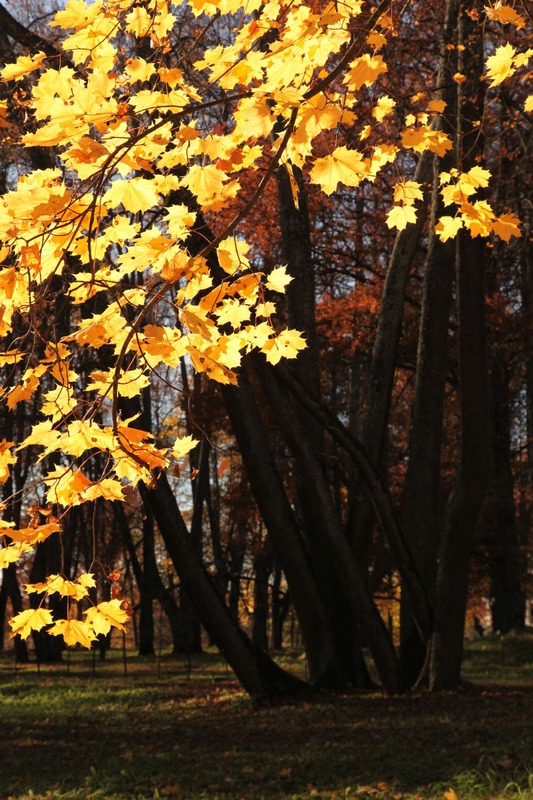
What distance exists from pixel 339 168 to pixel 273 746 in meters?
4.81

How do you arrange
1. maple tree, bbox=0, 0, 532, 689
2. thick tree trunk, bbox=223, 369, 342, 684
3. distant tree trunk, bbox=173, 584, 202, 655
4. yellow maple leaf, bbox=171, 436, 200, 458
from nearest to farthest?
maple tree, bbox=0, 0, 532, 689
yellow maple leaf, bbox=171, 436, 200, 458
thick tree trunk, bbox=223, 369, 342, 684
distant tree trunk, bbox=173, 584, 202, 655

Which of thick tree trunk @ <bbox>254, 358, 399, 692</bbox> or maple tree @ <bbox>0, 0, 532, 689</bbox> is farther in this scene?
thick tree trunk @ <bbox>254, 358, 399, 692</bbox>

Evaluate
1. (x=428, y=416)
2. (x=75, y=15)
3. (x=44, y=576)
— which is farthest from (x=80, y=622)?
(x=44, y=576)

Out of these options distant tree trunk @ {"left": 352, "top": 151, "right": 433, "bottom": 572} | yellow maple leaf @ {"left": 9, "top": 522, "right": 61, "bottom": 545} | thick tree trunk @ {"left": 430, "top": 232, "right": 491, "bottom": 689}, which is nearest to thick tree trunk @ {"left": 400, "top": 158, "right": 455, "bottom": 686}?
distant tree trunk @ {"left": 352, "top": 151, "right": 433, "bottom": 572}

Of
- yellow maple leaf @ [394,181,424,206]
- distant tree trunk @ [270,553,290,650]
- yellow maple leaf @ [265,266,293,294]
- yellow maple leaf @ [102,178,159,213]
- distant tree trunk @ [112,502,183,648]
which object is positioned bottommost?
distant tree trunk @ [270,553,290,650]

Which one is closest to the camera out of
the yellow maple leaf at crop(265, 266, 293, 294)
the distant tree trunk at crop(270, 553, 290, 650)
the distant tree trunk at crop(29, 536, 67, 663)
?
the yellow maple leaf at crop(265, 266, 293, 294)

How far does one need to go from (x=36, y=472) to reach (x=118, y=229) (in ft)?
48.9

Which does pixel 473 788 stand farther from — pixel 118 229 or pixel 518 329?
pixel 518 329

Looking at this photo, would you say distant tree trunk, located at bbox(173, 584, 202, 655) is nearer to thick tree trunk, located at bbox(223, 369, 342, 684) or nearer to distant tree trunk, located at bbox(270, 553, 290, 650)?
distant tree trunk, located at bbox(270, 553, 290, 650)

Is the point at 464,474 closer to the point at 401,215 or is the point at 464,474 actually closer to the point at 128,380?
the point at 401,215

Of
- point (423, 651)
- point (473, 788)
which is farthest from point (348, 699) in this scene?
point (473, 788)

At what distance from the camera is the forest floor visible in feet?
16.6

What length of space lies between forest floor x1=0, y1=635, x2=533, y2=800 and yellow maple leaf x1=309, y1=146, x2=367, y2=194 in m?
3.16

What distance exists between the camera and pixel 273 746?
627cm
